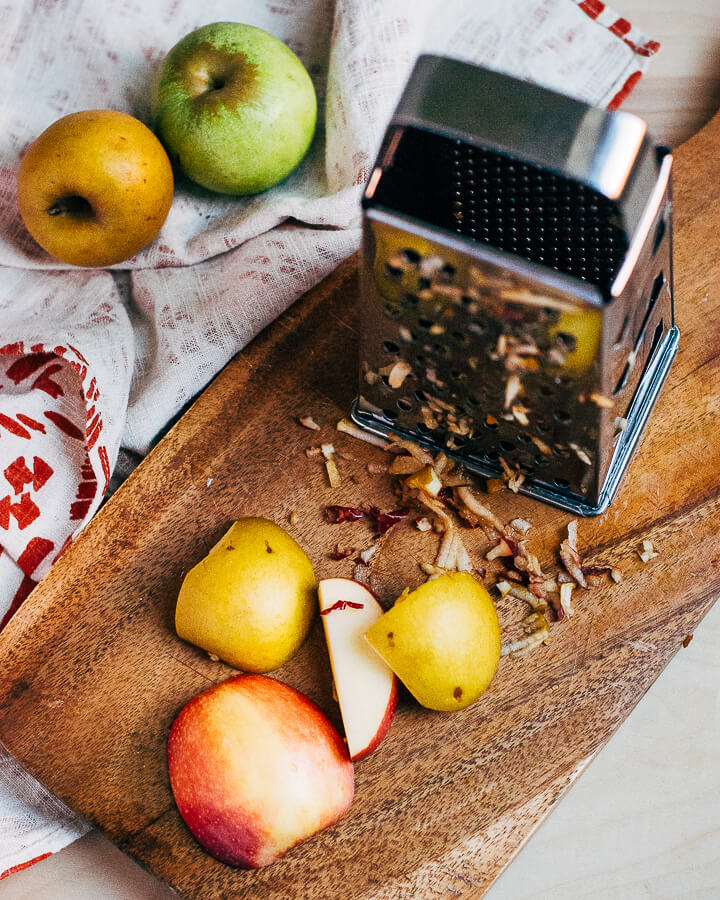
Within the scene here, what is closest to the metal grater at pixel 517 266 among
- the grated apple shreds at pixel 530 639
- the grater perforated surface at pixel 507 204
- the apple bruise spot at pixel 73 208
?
the grater perforated surface at pixel 507 204

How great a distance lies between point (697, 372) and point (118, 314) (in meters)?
0.60

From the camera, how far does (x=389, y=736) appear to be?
76 cm

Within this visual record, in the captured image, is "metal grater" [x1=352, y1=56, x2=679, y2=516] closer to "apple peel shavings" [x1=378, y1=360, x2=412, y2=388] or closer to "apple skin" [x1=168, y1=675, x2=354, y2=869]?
"apple peel shavings" [x1=378, y1=360, x2=412, y2=388]

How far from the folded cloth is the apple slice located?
27cm

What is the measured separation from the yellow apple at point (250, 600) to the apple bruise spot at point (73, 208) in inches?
14.8

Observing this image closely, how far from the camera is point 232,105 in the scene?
90cm

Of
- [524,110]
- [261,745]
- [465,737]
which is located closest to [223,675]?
[261,745]

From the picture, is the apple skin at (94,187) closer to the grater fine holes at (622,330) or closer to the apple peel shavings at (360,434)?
the apple peel shavings at (360,434)

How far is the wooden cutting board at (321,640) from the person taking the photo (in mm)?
727

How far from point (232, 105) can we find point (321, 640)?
53 cm

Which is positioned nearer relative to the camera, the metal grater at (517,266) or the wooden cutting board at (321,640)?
the metal grater at (517,266)

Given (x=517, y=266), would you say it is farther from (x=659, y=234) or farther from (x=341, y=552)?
(x=341, y=552)

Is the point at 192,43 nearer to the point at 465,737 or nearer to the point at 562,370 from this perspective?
the point at 562,370

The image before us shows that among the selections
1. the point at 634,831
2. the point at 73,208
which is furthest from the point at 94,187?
the point at 634,831
